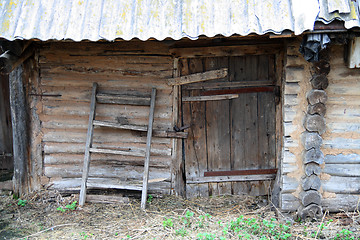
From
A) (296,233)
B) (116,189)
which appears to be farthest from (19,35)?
(296,233)

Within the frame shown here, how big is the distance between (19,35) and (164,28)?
5.61 ft

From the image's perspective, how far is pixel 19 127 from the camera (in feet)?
17.8

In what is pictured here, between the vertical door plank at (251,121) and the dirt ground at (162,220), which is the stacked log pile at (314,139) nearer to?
the dirt ground at (162,220)

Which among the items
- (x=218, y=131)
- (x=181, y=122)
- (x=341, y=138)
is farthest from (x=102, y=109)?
(x=341, y=138)

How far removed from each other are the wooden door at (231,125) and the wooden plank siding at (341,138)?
0.94m

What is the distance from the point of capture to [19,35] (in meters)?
4.12

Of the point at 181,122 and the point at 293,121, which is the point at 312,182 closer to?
the point at 293,121

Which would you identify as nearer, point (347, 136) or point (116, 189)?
point (347, 136)

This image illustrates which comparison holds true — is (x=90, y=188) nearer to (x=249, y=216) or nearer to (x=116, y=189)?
(x=116, y=189)

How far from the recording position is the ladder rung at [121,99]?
5332 mm

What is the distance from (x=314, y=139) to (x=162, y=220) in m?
2.29

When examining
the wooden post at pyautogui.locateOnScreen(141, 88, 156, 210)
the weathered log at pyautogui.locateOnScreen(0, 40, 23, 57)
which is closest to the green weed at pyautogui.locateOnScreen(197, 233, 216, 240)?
the wooden post at pyautogui.locateOnScreen(141, 88, 156, 210)

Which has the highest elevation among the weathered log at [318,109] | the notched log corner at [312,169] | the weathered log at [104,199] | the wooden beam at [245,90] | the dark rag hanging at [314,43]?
the dark rag hanging at [314,43]

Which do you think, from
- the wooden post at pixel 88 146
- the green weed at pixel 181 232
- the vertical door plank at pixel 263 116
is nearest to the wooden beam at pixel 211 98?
Answer: the vertical door plank at pixel 263 116
